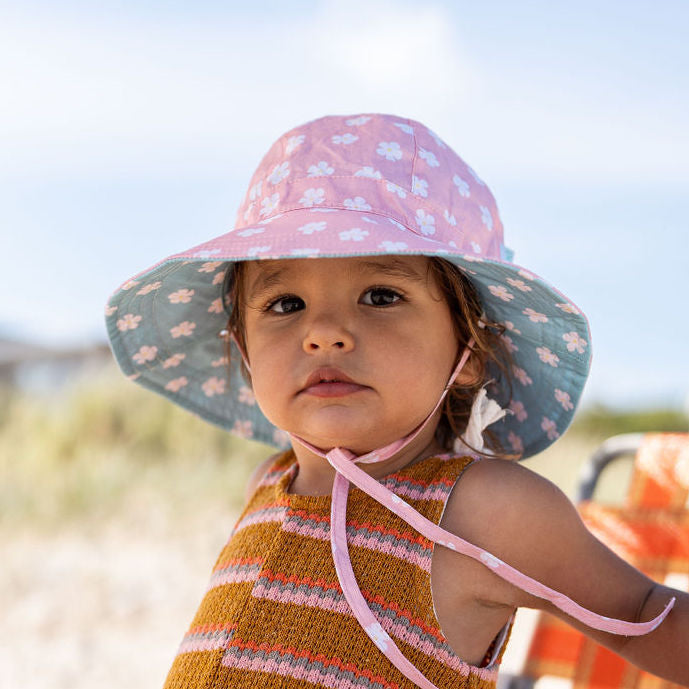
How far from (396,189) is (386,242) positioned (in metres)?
0.18

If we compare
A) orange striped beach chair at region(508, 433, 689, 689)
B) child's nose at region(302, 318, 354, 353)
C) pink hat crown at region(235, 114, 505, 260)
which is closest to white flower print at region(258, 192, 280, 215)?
pink hat crown at region(235, 114, 505, 260)

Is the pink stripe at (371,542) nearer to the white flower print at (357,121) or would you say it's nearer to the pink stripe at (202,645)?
the pink stripe at (202,645)

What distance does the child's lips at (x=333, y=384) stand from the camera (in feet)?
5.00

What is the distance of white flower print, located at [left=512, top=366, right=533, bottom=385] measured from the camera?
5.92ft

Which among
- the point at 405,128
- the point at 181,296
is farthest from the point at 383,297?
the point at 181,296

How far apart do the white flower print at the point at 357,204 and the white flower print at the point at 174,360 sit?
70 cm

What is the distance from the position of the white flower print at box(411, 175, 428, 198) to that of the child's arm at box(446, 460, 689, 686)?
0.53 m

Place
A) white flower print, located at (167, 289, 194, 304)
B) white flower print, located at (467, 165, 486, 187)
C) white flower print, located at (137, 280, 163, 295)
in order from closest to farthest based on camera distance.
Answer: white flower print, located at (467, 165, 486, 187) < white flower print, located at (137, 280, 163, 295) < white flower print, located at (167, 289, 194, 304)

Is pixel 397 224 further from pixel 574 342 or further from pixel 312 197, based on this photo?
pixel 574 342

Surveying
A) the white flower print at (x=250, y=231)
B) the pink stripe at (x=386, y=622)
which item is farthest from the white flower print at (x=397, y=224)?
the pink stripe at (x=386, y=622)

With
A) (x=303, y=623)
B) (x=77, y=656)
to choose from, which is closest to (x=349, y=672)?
(x=303, y=623)

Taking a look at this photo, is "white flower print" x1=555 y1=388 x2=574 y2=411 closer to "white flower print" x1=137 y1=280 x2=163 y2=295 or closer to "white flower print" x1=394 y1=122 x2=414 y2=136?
"white flower print" x1=394 y1=122 x2=414 y2=136

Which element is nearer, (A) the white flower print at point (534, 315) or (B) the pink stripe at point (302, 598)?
(B) the pink stripe at point (302, 598)

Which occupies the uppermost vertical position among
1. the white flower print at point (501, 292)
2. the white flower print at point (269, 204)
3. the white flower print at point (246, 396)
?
the white flower print at point (269, 204)
